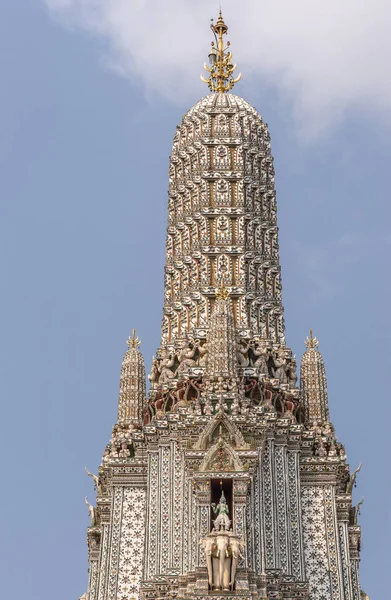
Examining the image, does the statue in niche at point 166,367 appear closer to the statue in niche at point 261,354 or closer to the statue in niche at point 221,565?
the statue in niche at point 261,354

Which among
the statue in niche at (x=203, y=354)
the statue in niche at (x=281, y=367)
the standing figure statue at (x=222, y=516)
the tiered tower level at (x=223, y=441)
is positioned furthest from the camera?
the statue in niche at (x=281, y=367)

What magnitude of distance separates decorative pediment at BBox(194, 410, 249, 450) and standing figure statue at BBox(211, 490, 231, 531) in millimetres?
2387

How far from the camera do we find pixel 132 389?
7838 centimetres

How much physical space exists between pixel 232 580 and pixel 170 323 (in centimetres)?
1418

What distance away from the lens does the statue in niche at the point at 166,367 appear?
7719cm

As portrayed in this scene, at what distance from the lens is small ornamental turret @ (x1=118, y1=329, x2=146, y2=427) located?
7775cm

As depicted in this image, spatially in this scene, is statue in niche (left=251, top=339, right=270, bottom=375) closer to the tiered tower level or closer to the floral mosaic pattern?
the tiered tower level

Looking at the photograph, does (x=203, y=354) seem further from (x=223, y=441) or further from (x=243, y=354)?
(x=223, y=441)

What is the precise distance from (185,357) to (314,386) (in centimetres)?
536

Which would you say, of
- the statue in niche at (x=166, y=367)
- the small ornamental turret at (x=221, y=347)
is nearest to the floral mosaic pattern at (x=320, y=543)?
the small ornamental turret at (x=221, y=347)

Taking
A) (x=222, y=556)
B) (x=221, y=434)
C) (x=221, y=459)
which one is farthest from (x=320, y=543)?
(x=222, y=556)

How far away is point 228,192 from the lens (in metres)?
81.9

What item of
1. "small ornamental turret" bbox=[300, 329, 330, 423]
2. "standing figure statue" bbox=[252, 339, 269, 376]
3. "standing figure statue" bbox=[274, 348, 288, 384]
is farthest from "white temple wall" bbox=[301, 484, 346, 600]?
"standing figure statue" bbox=[252, 339, 269, 376]

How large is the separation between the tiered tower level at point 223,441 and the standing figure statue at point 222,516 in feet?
0.37
